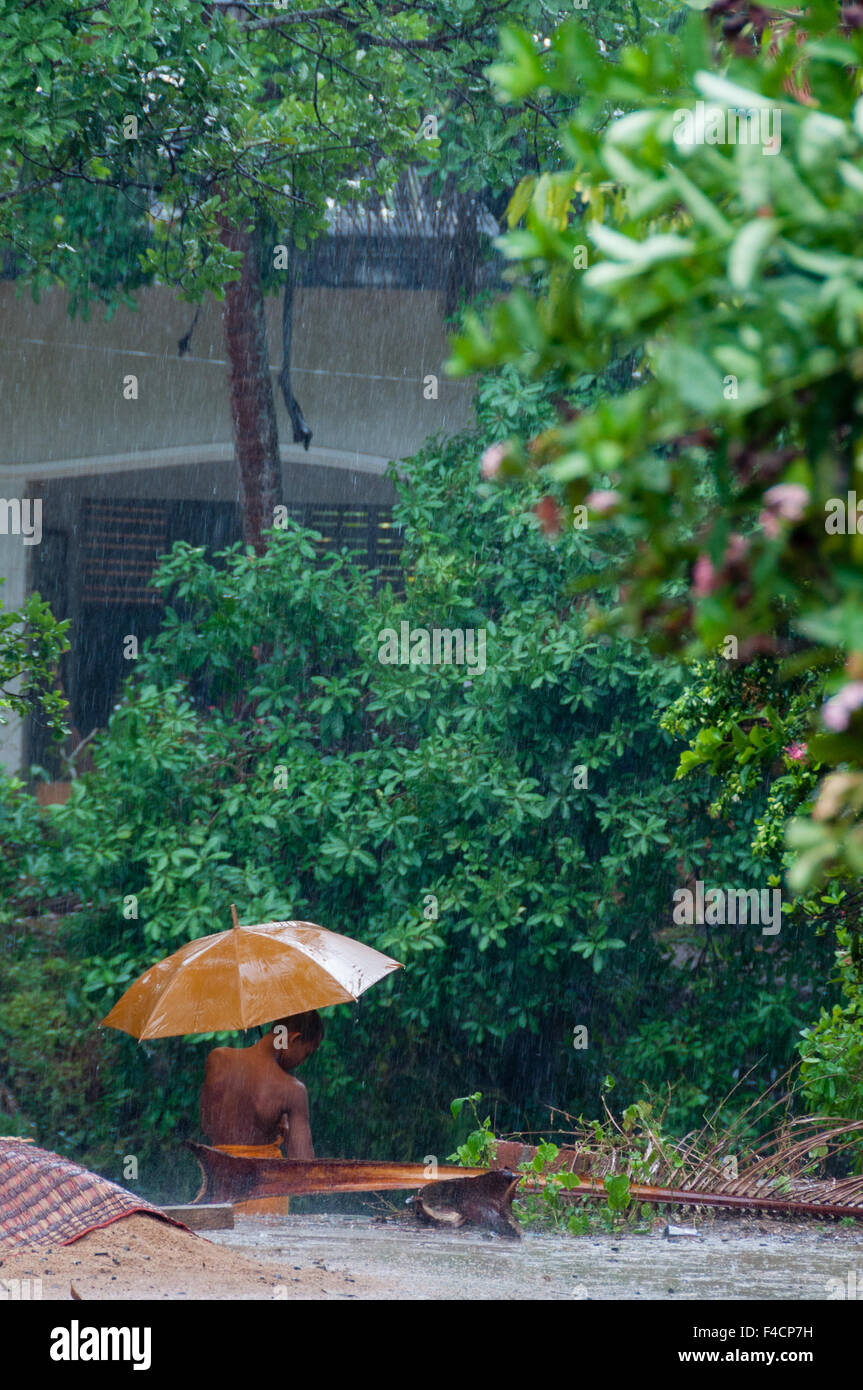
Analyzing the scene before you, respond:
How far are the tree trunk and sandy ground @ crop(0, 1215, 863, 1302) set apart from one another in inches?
220

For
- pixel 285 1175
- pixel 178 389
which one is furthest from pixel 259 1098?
pixel 178 389

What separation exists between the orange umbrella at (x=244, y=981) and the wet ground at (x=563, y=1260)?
94 cm

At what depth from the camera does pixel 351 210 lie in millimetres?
9711

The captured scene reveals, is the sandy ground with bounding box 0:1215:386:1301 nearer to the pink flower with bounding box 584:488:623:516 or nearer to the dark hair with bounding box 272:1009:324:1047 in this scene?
the dark hair with bounding box 272:1009:324:1047

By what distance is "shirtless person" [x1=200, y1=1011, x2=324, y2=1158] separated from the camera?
21.5ft

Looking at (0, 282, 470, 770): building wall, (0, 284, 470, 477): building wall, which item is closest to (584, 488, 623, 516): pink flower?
(0, 282, 470, 770): building wall

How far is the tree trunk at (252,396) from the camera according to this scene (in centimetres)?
959

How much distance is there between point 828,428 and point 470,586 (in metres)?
7.71

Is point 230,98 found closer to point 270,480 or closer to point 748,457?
point 270,480

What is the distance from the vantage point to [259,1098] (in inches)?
260

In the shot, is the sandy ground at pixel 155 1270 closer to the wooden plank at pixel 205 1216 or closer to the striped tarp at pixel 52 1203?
the striped tarp at pixel 52 1203

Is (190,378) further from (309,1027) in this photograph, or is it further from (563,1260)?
(563,1260)

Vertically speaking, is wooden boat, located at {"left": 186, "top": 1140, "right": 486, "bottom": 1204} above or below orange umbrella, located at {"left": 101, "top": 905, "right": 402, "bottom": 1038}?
below
